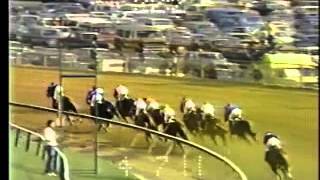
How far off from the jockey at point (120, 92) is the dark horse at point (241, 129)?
0.23 m

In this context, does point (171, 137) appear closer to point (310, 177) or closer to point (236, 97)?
point (236, 97)

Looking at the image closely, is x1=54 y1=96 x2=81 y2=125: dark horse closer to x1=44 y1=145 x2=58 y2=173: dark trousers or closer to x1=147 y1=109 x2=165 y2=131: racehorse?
x1=44 y1=145 x2=58 y2=173: dark trousers

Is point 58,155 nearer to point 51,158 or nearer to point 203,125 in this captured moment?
point 51,158

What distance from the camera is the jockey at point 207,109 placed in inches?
56.6

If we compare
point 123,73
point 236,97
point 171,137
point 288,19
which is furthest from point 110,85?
point 288,19

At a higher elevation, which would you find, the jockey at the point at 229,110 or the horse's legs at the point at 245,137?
the jockey at the point at 229,110

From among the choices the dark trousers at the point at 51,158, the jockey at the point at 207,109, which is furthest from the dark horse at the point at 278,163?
the dark trousers at the point at 51,158

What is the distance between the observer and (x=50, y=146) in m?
1.61

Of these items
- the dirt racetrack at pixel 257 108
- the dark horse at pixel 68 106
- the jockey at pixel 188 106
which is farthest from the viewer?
the dark horse at pixel 68 106

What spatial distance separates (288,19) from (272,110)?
0.55ft

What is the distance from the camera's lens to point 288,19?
136cm

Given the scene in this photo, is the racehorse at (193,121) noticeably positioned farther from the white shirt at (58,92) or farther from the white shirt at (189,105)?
the white shirt at (58,92)

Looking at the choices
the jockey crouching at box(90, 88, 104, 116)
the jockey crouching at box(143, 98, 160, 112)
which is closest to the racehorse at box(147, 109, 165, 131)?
the jockey crouching at box(143, 98, 160, 112)

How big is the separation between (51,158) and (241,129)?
1.43 feet
